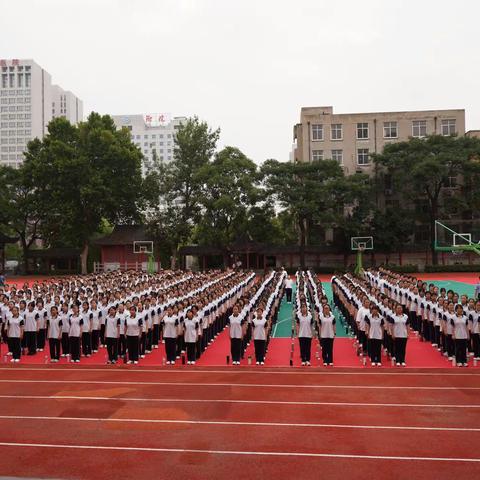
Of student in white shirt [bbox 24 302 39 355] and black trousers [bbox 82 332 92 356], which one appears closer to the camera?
student in white shirt [bbox 24 302 39 355]

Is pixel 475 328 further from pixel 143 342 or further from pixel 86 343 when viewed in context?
pixel 86 343

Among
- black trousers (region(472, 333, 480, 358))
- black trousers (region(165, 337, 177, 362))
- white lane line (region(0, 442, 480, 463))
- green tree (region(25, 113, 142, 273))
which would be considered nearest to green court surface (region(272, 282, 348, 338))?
black trousers (region(165, 337, 177, 362))

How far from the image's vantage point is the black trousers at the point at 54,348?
1205 centimetres

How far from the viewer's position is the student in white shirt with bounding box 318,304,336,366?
11.4m

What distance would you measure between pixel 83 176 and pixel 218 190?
10.3 m

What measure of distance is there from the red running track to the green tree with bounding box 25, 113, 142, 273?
31.5m

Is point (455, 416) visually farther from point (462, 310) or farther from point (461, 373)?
point (462, 310)

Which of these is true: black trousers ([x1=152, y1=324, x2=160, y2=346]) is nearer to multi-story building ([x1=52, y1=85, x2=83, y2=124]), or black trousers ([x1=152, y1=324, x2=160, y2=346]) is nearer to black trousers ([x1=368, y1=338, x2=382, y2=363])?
black trousers ([x1=368, y1=338, x2=382, y2=363])

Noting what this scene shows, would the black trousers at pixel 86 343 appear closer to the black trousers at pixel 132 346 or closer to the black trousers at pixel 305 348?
the black trousers at pixel 132 346

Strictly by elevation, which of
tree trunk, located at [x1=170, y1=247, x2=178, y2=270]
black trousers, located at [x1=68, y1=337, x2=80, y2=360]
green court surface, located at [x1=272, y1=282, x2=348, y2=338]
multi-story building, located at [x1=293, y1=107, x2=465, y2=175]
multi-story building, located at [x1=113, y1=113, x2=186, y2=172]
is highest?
multi-story building, located at [x1=113, y1=113, x2=186, y2=172]

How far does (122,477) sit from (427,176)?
37145mm

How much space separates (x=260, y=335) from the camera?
11.7 meters

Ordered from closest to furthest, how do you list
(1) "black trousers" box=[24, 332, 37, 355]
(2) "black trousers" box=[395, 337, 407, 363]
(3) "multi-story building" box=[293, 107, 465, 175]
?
(2) "black trousers" box=[395, 337, 407, 363]
(1) "black trousers" box=[24, 332, 37, 355]
(3) "multi-story building" box=[293, 107, 465, 175]

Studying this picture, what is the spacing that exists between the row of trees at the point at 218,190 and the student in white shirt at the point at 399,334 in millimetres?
26845
